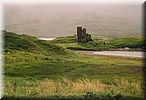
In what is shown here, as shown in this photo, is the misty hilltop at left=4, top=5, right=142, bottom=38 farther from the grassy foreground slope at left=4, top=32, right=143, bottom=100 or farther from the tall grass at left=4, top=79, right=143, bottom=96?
the tall grass at left=4, top=79, right=143, bottom=96

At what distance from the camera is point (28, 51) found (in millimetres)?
8461

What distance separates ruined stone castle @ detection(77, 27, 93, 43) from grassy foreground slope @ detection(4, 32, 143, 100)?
278 millimetres

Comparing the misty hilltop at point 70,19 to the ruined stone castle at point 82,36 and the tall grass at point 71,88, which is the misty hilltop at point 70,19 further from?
the tall grass at point 71,88

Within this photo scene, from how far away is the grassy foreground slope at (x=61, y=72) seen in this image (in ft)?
26.9

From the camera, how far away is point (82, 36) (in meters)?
8.45

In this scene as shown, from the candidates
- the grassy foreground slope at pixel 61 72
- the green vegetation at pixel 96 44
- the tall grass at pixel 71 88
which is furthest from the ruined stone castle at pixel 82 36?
the tall grass at pixel 71 88

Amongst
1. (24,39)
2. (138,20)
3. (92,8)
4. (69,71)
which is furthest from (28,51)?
(138,20)

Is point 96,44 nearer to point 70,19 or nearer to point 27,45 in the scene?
point 70,19

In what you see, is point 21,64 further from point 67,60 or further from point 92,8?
point 92,8

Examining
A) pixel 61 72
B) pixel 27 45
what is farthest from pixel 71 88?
pixel 27 45

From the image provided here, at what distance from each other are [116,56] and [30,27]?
165cm

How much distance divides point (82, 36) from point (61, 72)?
75 cm

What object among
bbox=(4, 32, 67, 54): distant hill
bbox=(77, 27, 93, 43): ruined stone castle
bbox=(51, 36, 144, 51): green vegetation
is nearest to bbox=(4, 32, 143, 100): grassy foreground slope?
bbox=(4, 32, 67, 54): distant hill

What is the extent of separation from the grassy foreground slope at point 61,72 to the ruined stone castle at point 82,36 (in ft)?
0.91
